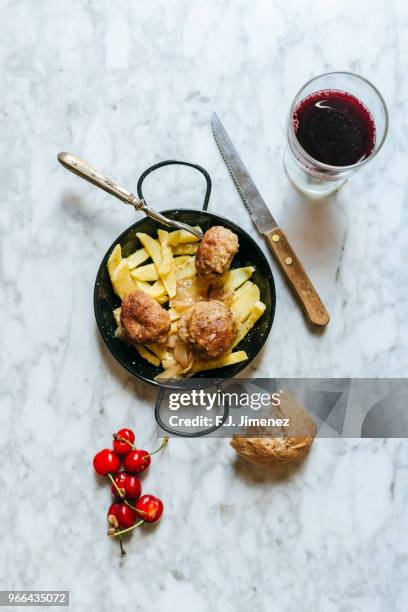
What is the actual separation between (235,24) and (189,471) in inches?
49.4

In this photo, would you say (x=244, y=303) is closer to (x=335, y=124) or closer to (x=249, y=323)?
(x=249, y=323)

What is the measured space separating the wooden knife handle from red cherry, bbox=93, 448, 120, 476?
649 mm

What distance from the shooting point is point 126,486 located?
1.93 m

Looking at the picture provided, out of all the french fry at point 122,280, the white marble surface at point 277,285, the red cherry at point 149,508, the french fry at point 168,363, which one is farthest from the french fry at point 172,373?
the red cherry at point 149,508

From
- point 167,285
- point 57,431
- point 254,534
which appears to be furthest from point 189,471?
point 167,285

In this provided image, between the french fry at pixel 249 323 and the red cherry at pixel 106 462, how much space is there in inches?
17.3

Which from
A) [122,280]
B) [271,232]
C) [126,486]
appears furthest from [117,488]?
[271,232]

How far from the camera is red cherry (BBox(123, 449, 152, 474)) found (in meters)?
1.93

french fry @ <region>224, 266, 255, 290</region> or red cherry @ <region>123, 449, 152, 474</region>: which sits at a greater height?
french fry @ <region>224, 266, 255, 290</region>

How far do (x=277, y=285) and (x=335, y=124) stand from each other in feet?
1.49

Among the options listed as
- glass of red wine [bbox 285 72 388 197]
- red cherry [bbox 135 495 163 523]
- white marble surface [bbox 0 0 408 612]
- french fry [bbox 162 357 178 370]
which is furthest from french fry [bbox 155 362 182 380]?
glass of red wine [bbox 285 72 388 197]

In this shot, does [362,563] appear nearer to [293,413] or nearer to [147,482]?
[293,413]

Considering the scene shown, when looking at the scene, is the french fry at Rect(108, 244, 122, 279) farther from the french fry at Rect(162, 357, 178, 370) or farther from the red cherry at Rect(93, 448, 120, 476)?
the red cherry at Rect(93, 448, 120, 476)

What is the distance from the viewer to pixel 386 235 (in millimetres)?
2033
